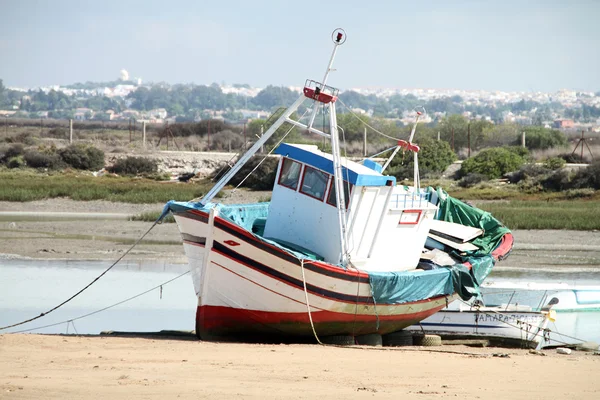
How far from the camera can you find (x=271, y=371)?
12672 mm

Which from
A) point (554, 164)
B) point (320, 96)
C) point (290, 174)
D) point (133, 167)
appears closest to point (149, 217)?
point (133, 167)

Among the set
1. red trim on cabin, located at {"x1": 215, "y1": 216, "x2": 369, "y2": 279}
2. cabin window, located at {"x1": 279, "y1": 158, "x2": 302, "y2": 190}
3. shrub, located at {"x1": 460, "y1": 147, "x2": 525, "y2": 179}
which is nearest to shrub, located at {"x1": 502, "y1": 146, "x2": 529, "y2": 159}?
shrub, located at {"x1": 460, "y1": 147, "x2": 525, "y2": 179}

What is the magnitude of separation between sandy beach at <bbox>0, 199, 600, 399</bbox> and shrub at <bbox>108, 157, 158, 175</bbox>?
35784 mm

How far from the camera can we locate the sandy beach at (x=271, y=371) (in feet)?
36.7

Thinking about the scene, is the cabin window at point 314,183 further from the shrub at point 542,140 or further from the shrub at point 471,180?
the shrub at point 542,140

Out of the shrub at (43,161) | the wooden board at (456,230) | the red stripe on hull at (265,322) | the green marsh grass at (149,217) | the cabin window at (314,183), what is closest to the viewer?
the red stripe on hull at (265,322)

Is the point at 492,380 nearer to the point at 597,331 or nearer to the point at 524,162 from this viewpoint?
the point at 597,331

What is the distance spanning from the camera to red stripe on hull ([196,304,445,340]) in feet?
51.7

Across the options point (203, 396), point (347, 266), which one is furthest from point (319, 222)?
point (203, 396)

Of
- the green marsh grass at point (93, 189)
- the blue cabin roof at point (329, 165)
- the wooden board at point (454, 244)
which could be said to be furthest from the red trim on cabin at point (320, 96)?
the green marsh grass at point (93, 189)

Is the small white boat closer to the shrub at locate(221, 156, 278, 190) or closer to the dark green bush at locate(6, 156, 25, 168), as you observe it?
the shrub at locate(221, 156, 278, 190)

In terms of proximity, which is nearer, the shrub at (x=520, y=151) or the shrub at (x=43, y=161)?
the shrub at (x=43, y=161)

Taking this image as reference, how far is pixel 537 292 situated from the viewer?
19891 millimetres

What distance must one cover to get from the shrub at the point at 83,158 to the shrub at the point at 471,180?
19948 millimetres
